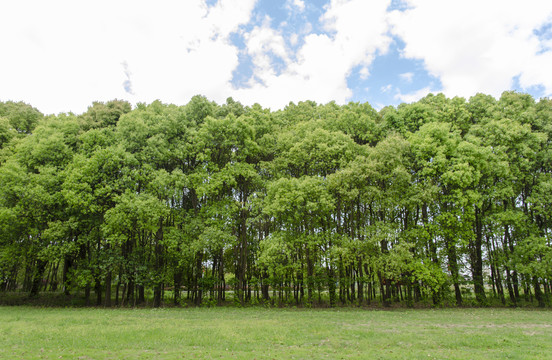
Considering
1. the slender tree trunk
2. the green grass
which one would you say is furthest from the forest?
the green grass

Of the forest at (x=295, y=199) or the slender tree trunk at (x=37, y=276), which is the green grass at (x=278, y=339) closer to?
the forest at (x=295, y=199)

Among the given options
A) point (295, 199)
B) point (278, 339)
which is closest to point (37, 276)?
point (295, 199)

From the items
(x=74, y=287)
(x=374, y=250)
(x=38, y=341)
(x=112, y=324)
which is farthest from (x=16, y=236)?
(x=374, y=250)

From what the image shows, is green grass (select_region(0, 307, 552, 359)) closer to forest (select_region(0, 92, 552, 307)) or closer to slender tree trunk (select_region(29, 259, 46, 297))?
forest (select_region(0, 92, 552, 307))

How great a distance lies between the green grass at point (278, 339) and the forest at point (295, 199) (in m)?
8.41

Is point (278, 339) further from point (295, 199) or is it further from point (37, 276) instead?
point (37, 276)

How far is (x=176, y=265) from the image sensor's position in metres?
30.6

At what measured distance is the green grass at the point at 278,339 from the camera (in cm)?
1083

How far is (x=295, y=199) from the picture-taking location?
26.5 metres

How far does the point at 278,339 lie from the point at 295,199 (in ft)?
46.3

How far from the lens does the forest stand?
26125mm

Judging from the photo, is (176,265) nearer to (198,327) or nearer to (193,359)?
(198,327)

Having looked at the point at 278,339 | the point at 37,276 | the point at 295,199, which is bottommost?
the point at 278,339

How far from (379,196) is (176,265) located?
20.4 metres
